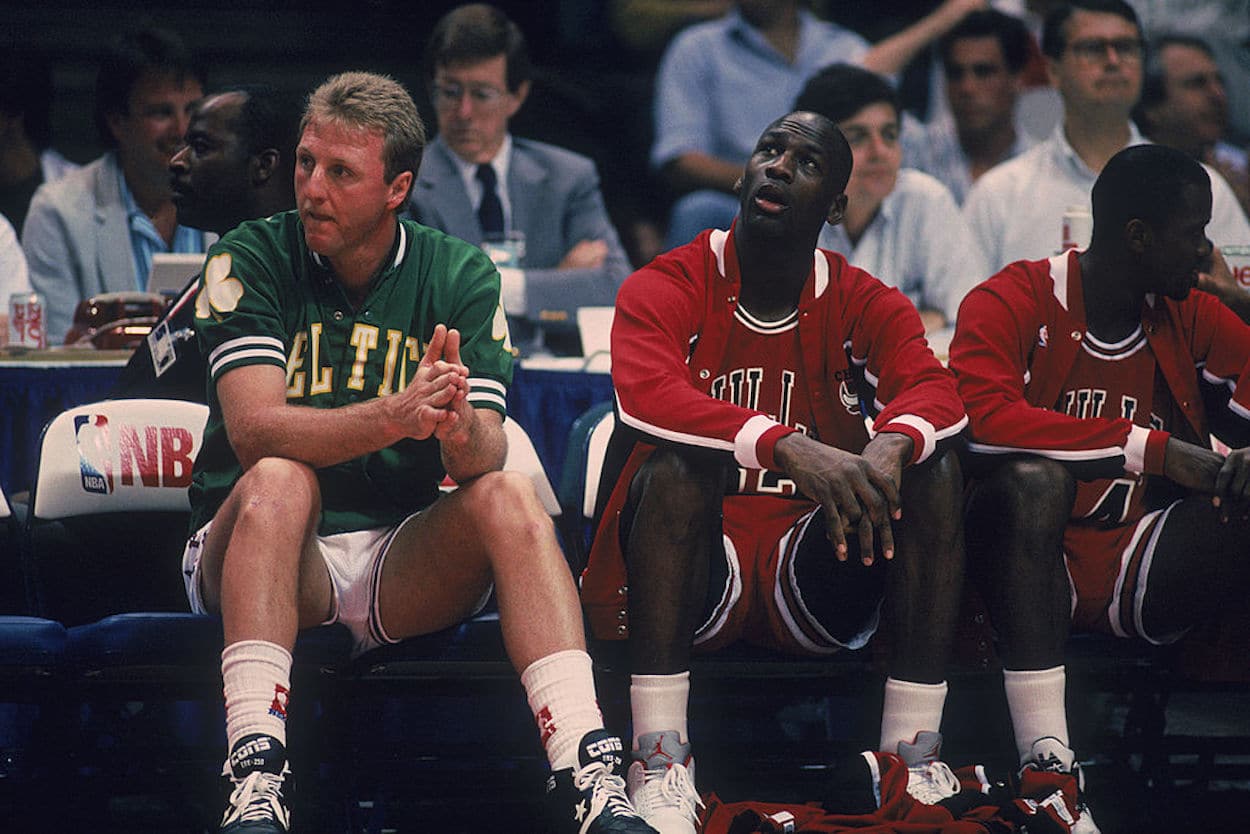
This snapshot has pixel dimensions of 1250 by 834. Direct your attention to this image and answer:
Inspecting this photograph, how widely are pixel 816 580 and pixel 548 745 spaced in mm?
543

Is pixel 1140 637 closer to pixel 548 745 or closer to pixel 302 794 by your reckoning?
pixel 548 745

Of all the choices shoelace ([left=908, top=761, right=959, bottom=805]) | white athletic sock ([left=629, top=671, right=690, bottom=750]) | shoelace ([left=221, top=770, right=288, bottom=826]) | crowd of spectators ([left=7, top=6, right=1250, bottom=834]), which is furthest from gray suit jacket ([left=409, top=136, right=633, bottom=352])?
shoelace ([left=221, top=770, right=288, bottom=826])

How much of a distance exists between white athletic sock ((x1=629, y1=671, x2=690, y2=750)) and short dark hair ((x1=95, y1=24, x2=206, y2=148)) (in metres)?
3.02

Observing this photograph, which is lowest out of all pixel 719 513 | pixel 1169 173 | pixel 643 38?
pixel 719 513

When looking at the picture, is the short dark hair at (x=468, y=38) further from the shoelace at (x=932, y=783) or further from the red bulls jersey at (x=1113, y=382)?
the shoelace at (x=932, y=783)

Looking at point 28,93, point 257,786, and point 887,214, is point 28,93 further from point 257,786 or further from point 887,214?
point 257,786

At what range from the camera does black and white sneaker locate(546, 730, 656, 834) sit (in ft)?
6.97

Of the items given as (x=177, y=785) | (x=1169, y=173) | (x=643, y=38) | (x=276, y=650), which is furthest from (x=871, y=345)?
(x=643, y=38)

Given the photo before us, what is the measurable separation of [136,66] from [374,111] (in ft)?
7.92

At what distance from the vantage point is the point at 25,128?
499 centimetres

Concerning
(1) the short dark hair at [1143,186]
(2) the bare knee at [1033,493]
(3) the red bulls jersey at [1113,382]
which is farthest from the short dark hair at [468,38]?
(2) the bare knee at [1033,493]

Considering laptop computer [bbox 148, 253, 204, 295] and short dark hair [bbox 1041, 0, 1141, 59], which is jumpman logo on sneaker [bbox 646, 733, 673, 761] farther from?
short dark hair [bbox 1041, 0, 1141, 59]

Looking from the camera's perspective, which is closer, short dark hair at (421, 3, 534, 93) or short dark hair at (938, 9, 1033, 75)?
short dark hair at (421, 3, 534, 93)

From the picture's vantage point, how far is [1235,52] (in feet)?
18.1
